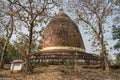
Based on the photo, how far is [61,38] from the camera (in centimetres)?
2627

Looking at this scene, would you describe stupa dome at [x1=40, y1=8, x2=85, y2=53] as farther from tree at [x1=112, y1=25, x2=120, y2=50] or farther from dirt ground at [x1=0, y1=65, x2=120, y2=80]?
dirt ground at [x1=0, y1=65, x2=120, y2=80]

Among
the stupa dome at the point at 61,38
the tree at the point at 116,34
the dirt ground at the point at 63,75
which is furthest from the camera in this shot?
the stupa dome at the point at 61,38

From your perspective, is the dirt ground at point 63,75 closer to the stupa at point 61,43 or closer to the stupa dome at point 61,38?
the stupa at point 61,43

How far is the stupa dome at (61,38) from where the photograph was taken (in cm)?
2521

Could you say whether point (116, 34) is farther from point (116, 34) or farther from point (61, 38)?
point (61, 38)

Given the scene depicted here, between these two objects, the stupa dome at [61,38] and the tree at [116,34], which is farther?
the stupa dome at [61,38]

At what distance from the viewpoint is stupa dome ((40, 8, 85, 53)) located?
82.7 feet

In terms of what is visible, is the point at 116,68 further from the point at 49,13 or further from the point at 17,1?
the point at 17,1

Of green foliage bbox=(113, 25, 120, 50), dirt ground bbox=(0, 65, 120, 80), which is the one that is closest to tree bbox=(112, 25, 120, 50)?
green foliage bbox=(113, 25, 120, 50)

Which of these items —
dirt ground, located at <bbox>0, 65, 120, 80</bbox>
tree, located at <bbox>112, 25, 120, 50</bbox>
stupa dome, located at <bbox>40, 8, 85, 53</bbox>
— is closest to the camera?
dirt ground, located at <bbox>0, 65, 120, 80</bbox>

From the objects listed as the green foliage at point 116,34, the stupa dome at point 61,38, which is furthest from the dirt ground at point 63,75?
the stupa dome at point 61,38

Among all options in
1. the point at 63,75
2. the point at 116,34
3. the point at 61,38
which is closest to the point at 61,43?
the point at 61,38

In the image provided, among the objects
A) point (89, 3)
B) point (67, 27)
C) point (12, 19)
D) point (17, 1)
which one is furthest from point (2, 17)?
point (67, 27)

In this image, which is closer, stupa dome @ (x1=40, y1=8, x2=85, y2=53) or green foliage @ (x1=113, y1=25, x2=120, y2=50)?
green foliage @ (x1=113, y1=25, x2=120, y2=50)
